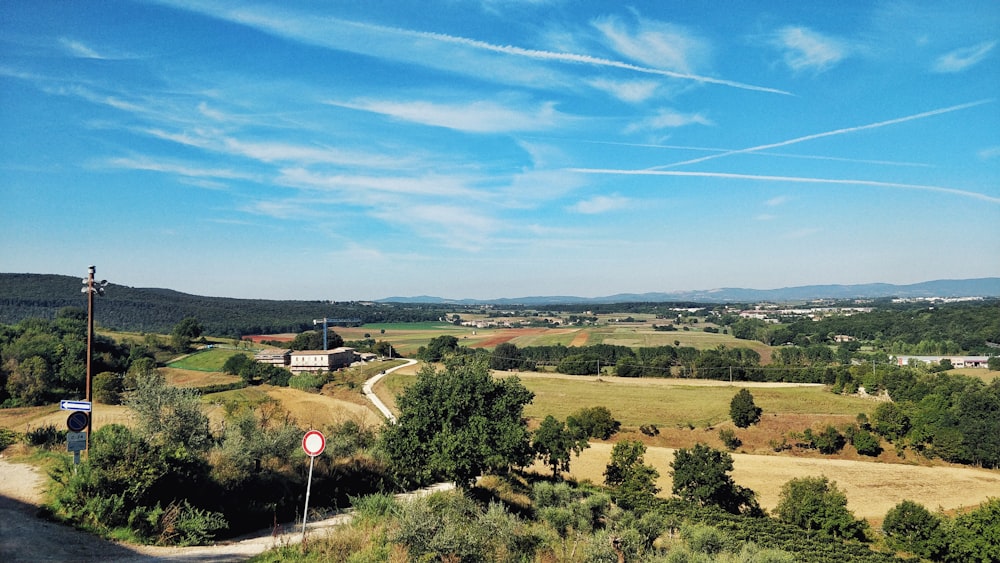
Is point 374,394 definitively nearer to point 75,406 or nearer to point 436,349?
point 436,349

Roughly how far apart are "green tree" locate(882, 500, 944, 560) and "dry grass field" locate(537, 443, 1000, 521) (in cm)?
562

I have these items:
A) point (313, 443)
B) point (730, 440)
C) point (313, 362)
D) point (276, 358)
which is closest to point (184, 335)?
point (276, 358)

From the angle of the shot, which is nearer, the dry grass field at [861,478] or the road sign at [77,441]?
the road sign at [77,441]

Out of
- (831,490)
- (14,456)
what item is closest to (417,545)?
(14,456)

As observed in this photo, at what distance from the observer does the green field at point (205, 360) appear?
3499 inches

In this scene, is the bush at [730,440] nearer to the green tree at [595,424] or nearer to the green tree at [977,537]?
the green tree at [595,424]

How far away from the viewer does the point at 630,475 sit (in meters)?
45.9

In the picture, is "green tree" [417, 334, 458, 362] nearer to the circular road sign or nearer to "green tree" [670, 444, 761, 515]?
"green tree" [670, 444, 761, 515]

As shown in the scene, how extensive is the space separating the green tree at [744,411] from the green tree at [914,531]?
92.5 feet

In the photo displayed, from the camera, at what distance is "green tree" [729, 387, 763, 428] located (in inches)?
2557

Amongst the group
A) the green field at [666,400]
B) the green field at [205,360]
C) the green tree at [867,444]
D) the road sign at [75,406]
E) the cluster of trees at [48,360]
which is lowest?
the green tree at [867,444]

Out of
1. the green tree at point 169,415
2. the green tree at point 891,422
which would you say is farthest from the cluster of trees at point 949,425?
the green tree at point 169,415

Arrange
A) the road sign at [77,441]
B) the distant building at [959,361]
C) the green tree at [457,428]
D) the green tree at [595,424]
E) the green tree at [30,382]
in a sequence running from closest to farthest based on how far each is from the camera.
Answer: the road sign at [77,441] < the green tree at [457,428] < the green tree at [30,382] < the green tree at [595,424] < the distant building at [959,361]

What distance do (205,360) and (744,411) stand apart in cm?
8590
